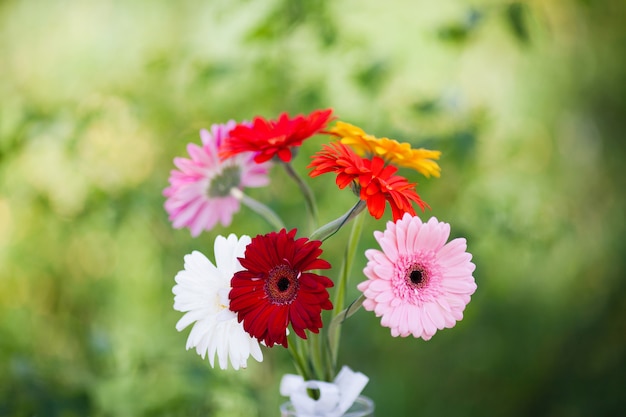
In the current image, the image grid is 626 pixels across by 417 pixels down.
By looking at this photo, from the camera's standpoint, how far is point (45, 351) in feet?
4.23

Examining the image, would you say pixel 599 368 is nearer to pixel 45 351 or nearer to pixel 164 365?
pixel 164 365

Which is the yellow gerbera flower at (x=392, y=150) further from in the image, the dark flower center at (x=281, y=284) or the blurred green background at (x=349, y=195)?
the blurred green background at (x=349, y=195)

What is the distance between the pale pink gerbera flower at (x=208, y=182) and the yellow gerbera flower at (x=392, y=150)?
0.29ft

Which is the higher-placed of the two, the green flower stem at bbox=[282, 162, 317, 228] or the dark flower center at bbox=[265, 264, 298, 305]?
the green flower stem at bbox=[282, 162, 317, 228]

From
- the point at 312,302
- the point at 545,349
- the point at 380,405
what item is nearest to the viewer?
the point at 312,302

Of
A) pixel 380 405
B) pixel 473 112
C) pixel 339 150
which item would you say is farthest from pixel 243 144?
pixel 380 405

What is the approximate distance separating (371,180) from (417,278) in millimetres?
75

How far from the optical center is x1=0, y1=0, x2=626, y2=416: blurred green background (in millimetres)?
A: 1084

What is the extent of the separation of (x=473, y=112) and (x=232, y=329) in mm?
740

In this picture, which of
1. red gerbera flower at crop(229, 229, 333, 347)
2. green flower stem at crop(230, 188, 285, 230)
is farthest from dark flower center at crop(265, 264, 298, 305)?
green flower stem at crop(230, 188, 285, 230)

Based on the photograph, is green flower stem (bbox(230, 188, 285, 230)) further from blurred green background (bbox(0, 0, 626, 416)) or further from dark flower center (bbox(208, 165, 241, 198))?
blurred green background (bbox(0, 0, 626, 416))

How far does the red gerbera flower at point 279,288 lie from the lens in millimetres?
418

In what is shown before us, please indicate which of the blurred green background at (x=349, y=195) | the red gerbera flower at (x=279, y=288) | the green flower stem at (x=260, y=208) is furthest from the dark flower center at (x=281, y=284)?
the blurred green background at (x=349, y=195)

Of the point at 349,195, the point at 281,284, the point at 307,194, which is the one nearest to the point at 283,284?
the point at 281,284
